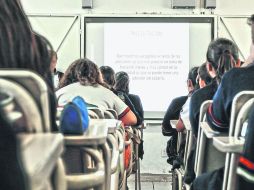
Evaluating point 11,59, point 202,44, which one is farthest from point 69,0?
point 11,59

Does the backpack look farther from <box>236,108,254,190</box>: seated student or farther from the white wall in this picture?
the white wall

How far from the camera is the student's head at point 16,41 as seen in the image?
1.15 metres

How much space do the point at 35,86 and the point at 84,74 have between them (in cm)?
248

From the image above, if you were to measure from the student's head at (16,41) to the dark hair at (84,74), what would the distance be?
211cm

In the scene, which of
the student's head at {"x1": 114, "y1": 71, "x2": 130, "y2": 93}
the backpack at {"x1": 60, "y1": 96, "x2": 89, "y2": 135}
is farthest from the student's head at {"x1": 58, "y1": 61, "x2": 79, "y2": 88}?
the backpack at {"x1": 60, "y1": 96, "x2": 89, "y2": 135}

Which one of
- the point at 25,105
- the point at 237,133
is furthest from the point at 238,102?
the point at 25,105

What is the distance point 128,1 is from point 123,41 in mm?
528

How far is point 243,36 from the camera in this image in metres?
6.20

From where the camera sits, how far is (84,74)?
3438 mm

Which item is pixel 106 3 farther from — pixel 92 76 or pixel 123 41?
pixel 92 76

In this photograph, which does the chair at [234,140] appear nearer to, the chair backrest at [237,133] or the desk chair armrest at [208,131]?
the chair backrest at [237,133]

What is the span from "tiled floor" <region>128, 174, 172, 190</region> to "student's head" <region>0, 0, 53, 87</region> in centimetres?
410

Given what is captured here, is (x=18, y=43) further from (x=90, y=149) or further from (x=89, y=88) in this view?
(x=89, y=88)

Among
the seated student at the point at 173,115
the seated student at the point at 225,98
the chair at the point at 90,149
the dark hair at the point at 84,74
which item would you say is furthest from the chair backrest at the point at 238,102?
the seated student at the point at 173,115
